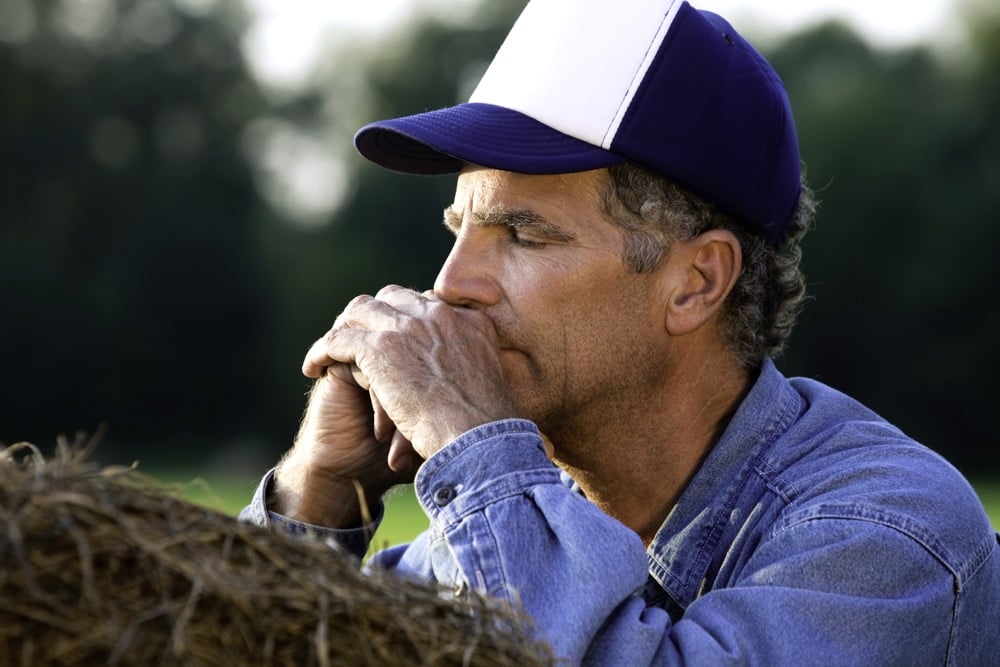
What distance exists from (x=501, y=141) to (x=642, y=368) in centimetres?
73

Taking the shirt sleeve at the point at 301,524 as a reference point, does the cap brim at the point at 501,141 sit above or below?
above

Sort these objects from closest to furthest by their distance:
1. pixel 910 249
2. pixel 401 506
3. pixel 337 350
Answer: pixel 337 350, pixel 401 506, pixel 910 249

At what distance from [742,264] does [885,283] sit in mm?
44014

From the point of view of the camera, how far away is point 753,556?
323 centimetres

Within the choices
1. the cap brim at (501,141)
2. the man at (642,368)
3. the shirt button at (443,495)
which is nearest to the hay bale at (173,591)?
the shirt button at (443,495)

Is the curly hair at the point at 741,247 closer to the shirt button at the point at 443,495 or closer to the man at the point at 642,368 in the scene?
the man at the point at 642,368

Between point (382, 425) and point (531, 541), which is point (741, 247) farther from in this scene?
point (531, 541)

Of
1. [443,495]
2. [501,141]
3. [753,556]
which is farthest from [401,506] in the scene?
[443,495]

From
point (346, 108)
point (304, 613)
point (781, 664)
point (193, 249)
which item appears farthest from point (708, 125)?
point (346, 108)

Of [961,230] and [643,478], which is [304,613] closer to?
[643,478]

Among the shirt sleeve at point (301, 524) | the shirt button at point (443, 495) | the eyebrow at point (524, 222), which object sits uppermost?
the eyebrow at point (524, 222)

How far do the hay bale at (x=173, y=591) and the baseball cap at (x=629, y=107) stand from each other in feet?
5.66

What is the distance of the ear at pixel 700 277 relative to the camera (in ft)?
13.1

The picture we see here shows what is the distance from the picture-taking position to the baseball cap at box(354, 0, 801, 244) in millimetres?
3738
